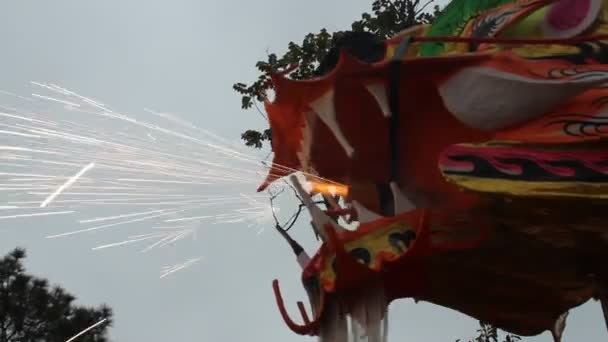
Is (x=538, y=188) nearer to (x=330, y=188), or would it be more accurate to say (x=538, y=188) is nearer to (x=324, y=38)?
(x=330, y=188)

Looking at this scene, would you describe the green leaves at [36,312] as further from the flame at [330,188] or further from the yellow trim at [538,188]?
the yellow trim at [538,188]

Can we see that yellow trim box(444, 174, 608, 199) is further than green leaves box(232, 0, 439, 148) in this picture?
No

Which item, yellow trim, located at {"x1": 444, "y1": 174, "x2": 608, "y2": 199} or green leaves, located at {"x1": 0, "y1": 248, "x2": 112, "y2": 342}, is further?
green leaves, located at {"x1": 0, "y1": 248, "x2": 112, "y2": 342}

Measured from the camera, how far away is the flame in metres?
5.72

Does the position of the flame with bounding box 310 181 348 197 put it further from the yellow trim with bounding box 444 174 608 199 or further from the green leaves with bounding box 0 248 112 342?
the green leaves with bounding box 0 248 112 342

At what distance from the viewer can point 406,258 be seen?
4992mm

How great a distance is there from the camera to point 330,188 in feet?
18.9

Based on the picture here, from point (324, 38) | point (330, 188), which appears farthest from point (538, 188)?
point (324, 38)

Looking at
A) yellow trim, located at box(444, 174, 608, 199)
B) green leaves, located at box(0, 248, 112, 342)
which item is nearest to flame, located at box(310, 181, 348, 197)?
yellow trim, located at box(444, 174, 608, 199)

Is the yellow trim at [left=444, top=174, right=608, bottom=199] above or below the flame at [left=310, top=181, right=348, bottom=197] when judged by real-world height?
below

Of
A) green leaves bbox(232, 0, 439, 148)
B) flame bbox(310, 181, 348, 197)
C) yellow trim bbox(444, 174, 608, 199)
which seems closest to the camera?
yellow trim bbox(444, 174, 608, 199)

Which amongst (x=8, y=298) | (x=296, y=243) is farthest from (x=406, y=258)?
(x=8, y=298)

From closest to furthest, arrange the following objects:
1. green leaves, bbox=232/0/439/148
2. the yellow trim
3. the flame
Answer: the yellow trim < the flame < green leaves, bbox=232/0/439/148

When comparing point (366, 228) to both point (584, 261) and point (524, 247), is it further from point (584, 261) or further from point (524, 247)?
point (584, 261)
